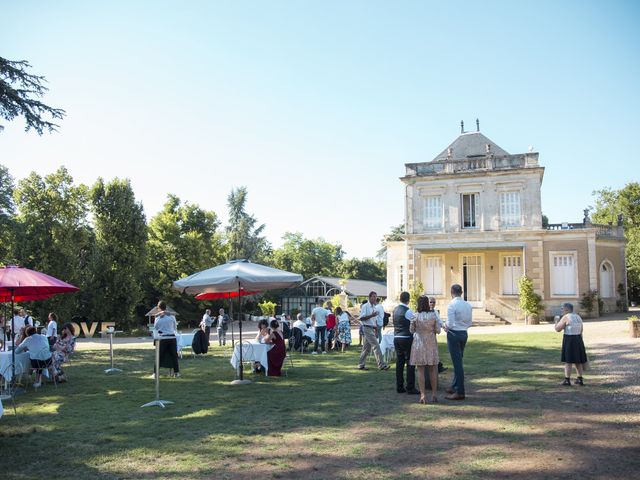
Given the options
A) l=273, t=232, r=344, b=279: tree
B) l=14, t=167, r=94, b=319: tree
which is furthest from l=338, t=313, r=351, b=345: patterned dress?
l=273, t=232, r=344, b=279: tree

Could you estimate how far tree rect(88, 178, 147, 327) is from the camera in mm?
30703

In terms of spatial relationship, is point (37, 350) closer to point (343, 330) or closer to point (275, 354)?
point (275, 354)

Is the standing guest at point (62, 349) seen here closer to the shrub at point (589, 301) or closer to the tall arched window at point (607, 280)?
the shrub at point (589, 301)

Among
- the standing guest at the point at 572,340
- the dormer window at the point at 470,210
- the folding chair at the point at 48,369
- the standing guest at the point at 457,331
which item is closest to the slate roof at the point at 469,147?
the dormer window at the point at 470,210

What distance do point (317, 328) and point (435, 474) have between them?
36.4ft

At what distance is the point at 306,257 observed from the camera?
65.6 meters

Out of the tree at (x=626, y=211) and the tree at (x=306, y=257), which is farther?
the tree at (x=306, y=257)

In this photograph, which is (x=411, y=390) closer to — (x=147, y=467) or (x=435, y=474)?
(x=435, y=474)

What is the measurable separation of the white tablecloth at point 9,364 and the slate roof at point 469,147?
25.5m

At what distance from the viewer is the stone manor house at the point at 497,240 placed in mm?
27875

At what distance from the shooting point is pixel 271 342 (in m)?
11.0

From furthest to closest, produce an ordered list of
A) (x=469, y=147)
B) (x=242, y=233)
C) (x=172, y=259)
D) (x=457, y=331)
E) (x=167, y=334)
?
Result: (x=242, y=233) → (x=172, y=259) → (x=469, y=147) → (x=167, y=334) → (x=457, y=331)

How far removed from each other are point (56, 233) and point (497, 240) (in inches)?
948

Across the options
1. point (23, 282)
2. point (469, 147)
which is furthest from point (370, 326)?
point (469, 147)
